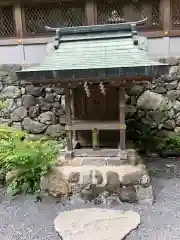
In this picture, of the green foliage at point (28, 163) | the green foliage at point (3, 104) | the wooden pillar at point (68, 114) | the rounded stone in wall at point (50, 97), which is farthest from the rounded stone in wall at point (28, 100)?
the wooden pillar at point (68, 114)

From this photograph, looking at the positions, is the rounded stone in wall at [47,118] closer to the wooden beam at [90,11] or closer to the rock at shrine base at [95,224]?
the wooden beam at [90,11]

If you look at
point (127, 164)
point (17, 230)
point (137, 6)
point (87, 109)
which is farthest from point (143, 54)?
point (17, 230)

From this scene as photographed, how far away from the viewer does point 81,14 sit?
7.39 m

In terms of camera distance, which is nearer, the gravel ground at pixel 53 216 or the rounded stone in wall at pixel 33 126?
the gravel ground at pixel 53 216

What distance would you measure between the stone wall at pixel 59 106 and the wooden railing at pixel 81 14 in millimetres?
897

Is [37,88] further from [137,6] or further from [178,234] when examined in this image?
[178,234]

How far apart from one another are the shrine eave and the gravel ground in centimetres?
216

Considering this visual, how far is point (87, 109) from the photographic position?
623 centimetres


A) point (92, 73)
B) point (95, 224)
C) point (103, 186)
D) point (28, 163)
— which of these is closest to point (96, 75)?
point (92, 73)

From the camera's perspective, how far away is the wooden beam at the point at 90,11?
7.25 m

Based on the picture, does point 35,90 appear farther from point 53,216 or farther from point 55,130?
point 53,216

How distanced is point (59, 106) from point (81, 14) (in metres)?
2.43

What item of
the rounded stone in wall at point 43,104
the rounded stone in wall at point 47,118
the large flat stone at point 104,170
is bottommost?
the large flat stone at point 104,170

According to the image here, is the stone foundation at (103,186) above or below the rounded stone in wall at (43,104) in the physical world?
below
